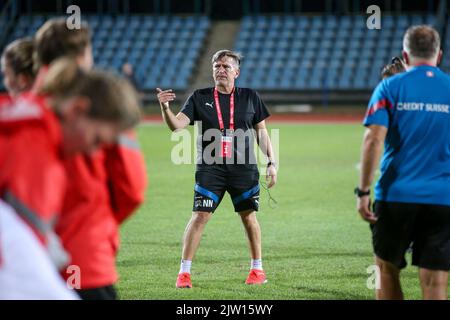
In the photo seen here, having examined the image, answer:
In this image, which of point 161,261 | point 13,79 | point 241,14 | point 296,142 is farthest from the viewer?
point 241,14

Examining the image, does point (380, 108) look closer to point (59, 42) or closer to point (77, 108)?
point (59, 42)

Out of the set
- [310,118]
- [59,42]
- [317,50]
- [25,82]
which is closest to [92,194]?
[59,42]

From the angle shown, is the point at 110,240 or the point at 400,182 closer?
the point at 110,240

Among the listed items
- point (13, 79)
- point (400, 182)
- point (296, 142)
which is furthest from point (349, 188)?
point (13, 79)

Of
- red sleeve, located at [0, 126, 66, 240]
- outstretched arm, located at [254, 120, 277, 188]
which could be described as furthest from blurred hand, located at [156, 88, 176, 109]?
red sleeve, located at [0, 126, 66, 240]

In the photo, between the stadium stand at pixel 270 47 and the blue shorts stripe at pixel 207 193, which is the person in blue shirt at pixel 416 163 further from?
the stadium stand at pixel 270 47

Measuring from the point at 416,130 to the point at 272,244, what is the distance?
488 centimetres

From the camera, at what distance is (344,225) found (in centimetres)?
1122

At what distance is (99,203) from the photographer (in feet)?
13.0

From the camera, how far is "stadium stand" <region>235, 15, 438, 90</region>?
110 ft

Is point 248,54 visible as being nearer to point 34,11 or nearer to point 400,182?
point 34,11

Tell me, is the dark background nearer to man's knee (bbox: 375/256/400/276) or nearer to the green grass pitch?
the green grass pitch
